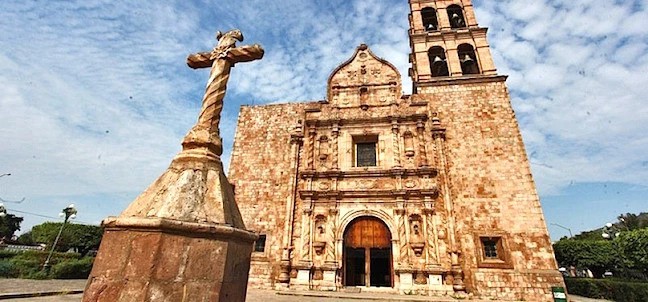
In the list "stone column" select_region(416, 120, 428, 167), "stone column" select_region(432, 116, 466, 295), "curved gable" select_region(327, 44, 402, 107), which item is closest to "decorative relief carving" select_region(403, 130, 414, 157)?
"stone column" select_region(416, 120, 428, 167)

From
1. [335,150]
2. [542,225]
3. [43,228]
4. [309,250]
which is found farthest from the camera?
[43,228]

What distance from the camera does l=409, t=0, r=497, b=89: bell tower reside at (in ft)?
48.2

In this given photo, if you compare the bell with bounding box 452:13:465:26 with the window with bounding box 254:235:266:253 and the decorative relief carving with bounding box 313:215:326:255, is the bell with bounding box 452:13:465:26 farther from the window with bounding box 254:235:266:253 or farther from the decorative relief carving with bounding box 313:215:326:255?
the window with bounding box 254:235:266:253

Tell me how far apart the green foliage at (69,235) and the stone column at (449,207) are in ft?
67.2

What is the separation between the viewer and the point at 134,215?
2.47 meters

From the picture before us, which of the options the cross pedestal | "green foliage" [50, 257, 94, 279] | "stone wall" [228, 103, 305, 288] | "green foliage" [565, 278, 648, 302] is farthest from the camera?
"stone wall" [228, 103, 305, 288]

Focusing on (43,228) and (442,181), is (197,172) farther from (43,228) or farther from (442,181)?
(43,228)

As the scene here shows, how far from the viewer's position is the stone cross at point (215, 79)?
3154 mm

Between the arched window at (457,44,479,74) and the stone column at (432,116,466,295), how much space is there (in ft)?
13.4

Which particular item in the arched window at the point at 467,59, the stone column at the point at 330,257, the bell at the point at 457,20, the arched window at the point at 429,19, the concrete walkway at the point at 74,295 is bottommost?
the concrete walkway at the point at 74,295

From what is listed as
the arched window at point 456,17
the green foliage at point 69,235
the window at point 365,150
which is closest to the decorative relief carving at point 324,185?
→ the window at point 365,150

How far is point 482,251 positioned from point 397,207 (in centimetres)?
337

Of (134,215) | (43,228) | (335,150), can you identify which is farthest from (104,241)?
(43,228)

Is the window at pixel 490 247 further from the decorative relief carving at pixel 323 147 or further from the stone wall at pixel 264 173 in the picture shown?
the stone wall at pixel 264 173
